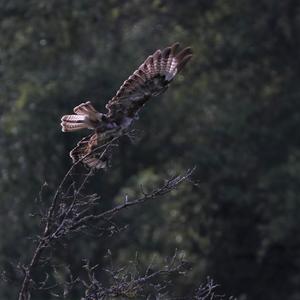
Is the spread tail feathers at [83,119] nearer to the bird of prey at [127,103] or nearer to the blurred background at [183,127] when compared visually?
the bird of prey at [127,103]

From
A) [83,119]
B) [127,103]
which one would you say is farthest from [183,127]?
[83,119]

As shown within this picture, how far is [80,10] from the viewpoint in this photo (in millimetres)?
14930

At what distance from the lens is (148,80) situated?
17.8 feet

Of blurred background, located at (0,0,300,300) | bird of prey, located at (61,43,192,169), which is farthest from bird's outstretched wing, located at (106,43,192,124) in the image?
blurred background, located at (0,0,300,300)

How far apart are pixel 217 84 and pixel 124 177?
2215 millimetres

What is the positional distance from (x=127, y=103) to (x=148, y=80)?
156 millimetres

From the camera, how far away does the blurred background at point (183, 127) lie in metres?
13.9

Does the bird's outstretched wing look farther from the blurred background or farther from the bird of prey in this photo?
the blurred background

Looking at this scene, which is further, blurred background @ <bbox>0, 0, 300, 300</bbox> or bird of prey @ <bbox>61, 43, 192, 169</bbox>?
blurred background @ <bbox>0, 0, 300, 300</bbox>

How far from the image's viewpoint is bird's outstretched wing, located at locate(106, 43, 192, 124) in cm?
541

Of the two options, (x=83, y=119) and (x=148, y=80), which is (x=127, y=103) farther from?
(x=83, y=119)

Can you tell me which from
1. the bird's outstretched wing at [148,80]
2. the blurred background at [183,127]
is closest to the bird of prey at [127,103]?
the bird's outstretched wing at [148,80]

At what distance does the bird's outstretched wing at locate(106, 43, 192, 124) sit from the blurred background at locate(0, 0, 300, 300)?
8061 millimetres

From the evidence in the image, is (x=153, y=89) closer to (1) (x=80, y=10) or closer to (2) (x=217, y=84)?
(1) (x=80, y=10)
